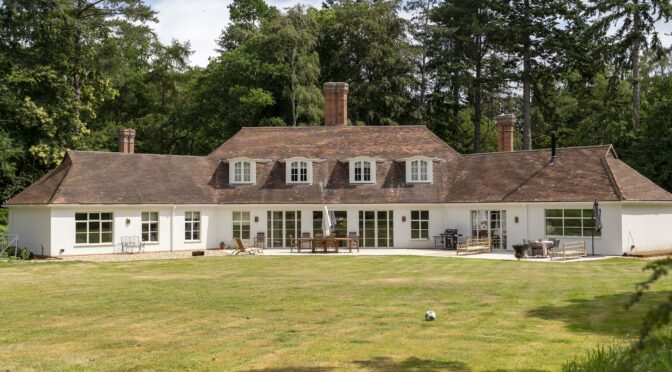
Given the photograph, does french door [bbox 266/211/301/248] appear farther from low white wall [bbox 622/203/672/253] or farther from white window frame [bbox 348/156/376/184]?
low white wall [bbox 622/203/672/253]

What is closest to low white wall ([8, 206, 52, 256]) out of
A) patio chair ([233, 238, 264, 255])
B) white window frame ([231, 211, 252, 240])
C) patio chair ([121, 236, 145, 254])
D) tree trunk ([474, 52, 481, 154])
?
patio chair ([121, 236, 145, 254])

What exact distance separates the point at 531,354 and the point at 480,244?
70.2 ft

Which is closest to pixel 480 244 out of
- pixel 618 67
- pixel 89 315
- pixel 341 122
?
pixel 341 122

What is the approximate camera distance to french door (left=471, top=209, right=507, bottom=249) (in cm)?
3269

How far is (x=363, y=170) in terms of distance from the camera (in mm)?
36344

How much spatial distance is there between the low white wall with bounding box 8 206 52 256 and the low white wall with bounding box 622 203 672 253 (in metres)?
25.9

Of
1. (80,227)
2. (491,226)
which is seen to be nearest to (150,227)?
(80,227)

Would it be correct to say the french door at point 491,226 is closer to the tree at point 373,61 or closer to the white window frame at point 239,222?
the white window frame at point 239,222

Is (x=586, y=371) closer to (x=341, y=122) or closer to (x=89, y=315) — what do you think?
(x=89, y=315)

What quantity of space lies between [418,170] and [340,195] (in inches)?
174

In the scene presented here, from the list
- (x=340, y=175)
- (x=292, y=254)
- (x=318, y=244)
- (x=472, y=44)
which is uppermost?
(x=472, y=44)

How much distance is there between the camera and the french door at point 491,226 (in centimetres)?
3269

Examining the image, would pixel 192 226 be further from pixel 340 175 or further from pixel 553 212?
pixel 553 212

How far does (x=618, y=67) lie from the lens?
16.7 metres
